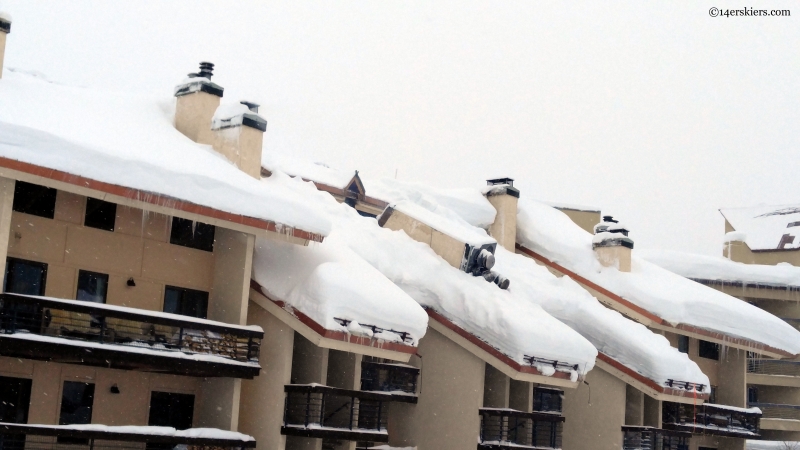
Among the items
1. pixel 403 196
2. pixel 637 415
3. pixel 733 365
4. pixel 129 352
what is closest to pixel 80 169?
pixel 129 352

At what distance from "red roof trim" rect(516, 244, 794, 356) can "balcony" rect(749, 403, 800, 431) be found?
9732mm

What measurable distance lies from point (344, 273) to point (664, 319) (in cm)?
1501

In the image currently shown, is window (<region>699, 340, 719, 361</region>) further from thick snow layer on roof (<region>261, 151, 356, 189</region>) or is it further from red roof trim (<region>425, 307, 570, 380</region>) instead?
thick snow layer on roof (<region>261, 151, 356, 189</region>)

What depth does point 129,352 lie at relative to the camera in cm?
1988

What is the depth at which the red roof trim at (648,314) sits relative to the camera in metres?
33.7

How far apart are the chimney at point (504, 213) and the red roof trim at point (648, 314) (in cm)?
98

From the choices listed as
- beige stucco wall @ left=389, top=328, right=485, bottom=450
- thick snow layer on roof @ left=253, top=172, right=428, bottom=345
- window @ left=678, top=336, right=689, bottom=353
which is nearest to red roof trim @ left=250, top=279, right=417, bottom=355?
thick snow layer on roof @ left=253, top=172, right=428, bottom=345

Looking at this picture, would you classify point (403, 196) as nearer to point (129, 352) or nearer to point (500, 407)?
point (500, 407)

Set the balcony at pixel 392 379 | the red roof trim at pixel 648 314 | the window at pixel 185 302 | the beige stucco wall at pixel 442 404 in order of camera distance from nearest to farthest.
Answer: the window at pixel 185 302, the balcony at pixel 392 379, the beige stucco wall at pixel 442 404, the red roof trim at pixel 648 314

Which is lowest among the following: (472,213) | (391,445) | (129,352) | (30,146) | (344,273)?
(391,445)

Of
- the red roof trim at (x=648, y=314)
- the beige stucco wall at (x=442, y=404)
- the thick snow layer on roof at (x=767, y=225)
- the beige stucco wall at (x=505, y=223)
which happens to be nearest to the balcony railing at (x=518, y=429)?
the beige stucco wall at (x=442, y=404)

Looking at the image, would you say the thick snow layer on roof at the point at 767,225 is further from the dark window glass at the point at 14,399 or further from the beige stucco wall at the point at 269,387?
the dark window glass at the point at 14,399

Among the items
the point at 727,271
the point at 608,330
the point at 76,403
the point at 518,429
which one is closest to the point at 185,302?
the point at 76,403

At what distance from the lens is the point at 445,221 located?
31.8 metres
